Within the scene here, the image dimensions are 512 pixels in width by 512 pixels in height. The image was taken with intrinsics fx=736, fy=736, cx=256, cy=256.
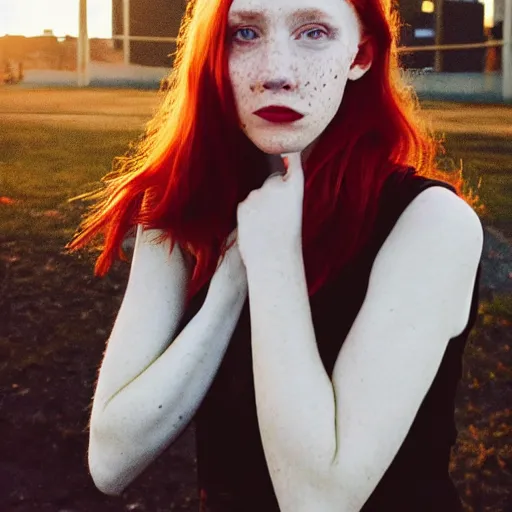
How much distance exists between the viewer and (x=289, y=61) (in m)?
0.68

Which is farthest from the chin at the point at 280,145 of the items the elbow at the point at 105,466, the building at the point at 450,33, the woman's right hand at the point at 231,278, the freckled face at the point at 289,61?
the building at the point at 450,33

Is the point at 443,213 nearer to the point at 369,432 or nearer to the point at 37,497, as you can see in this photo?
the point at 369,432

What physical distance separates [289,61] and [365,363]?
0.28 meters

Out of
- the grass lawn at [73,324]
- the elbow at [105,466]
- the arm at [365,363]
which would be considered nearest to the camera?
the arm at [365,363]

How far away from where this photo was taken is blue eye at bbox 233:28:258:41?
0.69 meters

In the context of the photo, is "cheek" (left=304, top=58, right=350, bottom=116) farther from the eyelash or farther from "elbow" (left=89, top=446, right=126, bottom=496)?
"elbow" (left=89, top=446, right=126, bottom=496)

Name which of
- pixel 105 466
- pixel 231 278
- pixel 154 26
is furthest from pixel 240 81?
pixel 154 26

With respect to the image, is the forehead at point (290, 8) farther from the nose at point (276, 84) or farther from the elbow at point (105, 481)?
the elbow at point (105, 481)

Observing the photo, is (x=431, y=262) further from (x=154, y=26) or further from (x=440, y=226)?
(x=154, y=26)

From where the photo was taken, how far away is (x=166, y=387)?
68 centimetres

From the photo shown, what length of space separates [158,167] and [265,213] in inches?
6.6

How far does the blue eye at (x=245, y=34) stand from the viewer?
27.0 inches

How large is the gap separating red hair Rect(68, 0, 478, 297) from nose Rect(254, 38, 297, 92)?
0.04 meters

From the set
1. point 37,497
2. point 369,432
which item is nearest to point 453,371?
point 369,432
